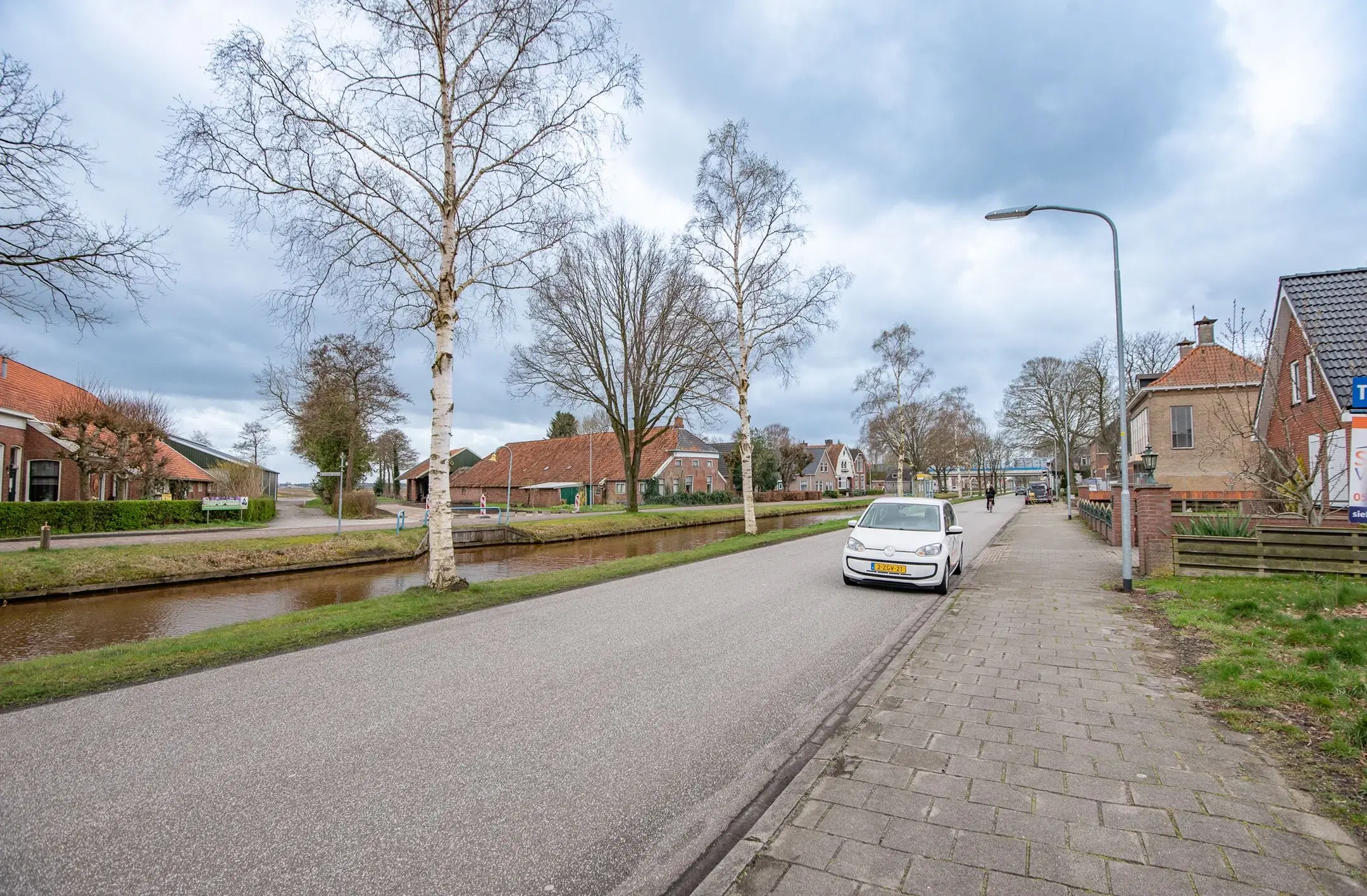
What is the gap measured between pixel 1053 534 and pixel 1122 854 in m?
22.0

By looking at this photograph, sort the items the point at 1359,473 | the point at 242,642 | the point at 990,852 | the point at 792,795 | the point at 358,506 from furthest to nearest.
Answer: the point at 358,506, the point at 1359,473, the point at 242,642, the point at 792,795, the point at 990,852

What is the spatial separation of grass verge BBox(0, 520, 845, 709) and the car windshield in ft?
16.5

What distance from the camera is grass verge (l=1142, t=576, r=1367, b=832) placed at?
3.89m

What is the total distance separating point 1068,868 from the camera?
2859mm

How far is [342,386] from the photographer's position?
42844 mm

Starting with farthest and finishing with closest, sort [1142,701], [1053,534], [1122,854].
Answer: [1053,534], [1142,701], [1122,854]

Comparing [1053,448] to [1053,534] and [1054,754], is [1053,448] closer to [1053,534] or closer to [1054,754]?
[1053,534]

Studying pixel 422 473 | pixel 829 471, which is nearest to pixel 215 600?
pixel 422 473

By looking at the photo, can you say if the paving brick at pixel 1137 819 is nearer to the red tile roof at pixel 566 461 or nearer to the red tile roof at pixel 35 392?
the red tile roof at pixel 35 392

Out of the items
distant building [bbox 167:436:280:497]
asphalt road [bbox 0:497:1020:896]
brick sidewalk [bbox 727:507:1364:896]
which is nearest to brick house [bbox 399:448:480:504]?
distant building [bbox 167:436:280:497]

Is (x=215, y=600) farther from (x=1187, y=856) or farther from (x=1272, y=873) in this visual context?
(x=1272, y=873)

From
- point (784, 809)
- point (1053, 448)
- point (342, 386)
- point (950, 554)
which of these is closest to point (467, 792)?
point (784, 809)

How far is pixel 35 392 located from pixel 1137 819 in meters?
41.8

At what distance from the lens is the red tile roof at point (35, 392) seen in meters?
27.7
